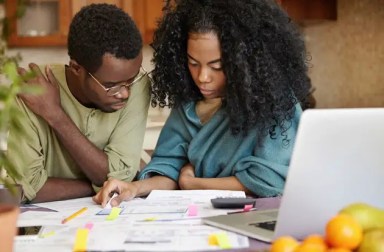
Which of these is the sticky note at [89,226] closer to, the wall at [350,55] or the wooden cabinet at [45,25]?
the wall at [350,55]

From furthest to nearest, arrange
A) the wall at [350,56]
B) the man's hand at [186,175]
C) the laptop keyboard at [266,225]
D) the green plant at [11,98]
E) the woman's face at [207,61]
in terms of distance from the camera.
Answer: the wall at [350,56]
the man's hand at [186,175]
the woman's face at [207,61]
the laptop keyboard at [266,225]
the green plant at [11,98]

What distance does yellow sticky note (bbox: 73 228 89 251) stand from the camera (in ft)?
2.85

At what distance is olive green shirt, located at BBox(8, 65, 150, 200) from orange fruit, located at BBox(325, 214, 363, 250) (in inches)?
32.7

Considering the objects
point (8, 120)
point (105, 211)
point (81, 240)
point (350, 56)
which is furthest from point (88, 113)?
point (350, 56)

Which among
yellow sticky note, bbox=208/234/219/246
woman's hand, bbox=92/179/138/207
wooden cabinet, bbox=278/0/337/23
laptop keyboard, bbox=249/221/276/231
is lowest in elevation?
woman's hand, bbox=92/179/138/207

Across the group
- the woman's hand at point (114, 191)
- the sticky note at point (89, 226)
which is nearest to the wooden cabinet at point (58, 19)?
the woman's hand at point (114, 191)

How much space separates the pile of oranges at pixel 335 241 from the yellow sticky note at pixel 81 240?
283mm

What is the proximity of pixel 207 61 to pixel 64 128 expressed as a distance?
0.39 metres

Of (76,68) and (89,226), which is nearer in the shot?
(89,226)

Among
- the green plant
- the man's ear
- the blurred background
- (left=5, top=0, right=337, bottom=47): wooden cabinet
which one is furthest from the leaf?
(left=5, top=0, right=337, bottom=47): wooden cabinet

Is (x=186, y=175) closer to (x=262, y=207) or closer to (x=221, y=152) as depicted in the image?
(x=221, y=152)

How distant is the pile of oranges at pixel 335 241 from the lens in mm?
749

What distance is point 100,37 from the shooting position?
1447 millimetres

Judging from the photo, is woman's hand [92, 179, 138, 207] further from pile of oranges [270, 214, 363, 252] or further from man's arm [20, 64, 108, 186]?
pile of oranges [270, 214, 363, 252]
